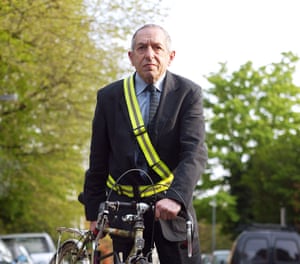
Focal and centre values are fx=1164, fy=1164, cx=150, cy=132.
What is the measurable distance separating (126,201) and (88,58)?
1760 centimetres

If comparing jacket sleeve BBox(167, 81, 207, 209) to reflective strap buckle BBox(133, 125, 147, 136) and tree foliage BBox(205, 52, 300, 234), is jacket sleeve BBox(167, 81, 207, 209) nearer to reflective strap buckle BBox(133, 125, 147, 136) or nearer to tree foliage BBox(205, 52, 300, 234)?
reflective strap buckle BBox(133, 125, 147, 136)

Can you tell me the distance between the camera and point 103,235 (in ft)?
19.6

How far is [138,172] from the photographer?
5.86 m

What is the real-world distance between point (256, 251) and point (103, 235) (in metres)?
→ 19.5

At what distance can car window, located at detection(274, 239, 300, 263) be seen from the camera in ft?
82.6

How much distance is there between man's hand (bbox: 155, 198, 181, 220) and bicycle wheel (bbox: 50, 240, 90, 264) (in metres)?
0.95

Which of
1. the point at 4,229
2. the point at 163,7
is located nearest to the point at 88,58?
the point at 163,7

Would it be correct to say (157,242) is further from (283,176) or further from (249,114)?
(249,114)

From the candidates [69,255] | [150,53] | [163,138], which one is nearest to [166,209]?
[163,138]

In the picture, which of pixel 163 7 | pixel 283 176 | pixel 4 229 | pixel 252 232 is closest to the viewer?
pixel 163 7

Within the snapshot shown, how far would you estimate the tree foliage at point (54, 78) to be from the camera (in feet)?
68.4

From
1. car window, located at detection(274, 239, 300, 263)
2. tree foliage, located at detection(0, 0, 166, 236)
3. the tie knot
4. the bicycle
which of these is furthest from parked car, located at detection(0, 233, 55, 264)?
the tie knot

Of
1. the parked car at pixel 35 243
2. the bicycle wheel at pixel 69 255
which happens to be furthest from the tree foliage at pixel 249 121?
the bicycle wheel at pixel 69 255

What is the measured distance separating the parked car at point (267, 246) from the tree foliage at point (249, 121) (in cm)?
3067
